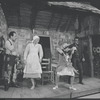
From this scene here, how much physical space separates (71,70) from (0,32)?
388cm

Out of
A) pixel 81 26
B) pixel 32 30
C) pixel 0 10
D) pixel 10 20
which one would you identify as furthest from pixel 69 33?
pixel 0 10

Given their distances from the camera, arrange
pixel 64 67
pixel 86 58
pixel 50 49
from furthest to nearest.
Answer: pixel 86 58 → pixel 50 49 → pixel 64 67

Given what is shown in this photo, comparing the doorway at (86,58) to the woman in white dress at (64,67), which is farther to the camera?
the doorway at (86,58)

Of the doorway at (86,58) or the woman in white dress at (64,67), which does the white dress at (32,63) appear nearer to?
the woman in white dress at (64,67)

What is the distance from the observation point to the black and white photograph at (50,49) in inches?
239

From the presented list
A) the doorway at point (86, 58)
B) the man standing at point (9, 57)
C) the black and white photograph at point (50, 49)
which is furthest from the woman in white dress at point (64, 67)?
the doorway at point (86, 58)

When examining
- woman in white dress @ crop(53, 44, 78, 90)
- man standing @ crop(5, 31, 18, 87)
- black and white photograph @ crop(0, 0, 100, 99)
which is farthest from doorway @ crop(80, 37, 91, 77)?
man standing @ crop(5, 31, 18, 87)

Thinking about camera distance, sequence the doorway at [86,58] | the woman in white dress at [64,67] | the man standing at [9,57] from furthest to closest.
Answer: the doorway at [86,58], the woman in white dress at [64,67], the man standing at [9,57]

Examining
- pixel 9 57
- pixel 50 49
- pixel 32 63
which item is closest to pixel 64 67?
pixel 32 63

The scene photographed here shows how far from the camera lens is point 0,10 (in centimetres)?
723

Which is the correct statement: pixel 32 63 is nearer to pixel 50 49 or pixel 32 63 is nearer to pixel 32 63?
pixel 32 63

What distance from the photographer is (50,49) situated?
365 inches

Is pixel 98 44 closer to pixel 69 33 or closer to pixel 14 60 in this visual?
pixel 69 33

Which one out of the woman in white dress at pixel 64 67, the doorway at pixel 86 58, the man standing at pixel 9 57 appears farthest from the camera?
the doorway at pixel 86 58
